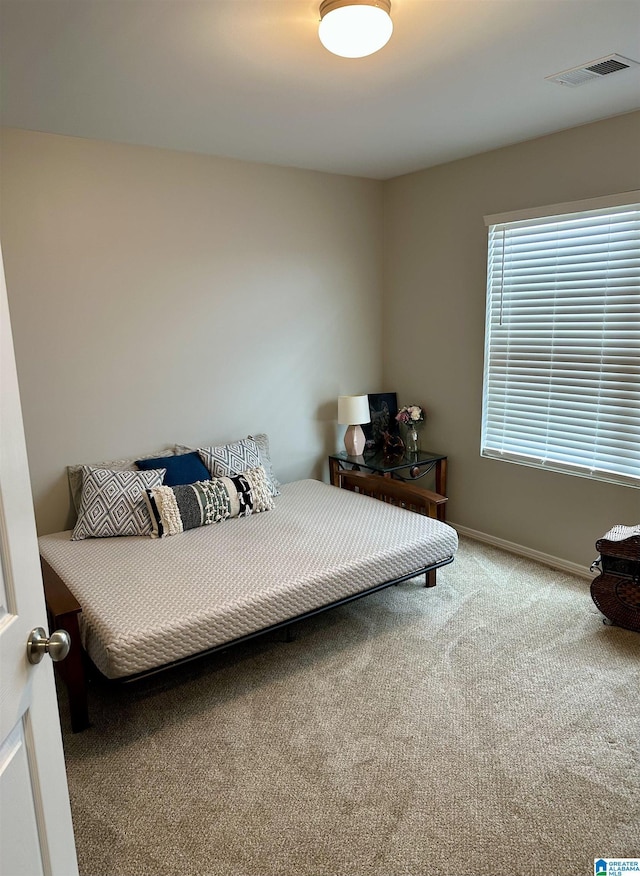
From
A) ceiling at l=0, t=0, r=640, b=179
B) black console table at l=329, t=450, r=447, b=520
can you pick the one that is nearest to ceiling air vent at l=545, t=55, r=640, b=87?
ceiling at l=0, t=0, r=640, b=179

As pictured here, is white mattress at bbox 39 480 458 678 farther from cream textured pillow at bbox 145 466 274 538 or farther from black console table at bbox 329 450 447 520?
black console table at bbox 329 450 447 520

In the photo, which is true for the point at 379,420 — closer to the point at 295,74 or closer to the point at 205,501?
the point at 205,501

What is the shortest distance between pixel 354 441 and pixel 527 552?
1.42 metres

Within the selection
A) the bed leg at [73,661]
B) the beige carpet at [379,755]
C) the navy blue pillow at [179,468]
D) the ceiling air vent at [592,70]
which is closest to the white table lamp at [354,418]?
the navy blue pillow at [179,468]

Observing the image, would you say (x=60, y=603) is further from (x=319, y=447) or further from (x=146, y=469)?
(x=319, y=447)

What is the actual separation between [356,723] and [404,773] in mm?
315

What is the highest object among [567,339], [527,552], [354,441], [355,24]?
[355,24]

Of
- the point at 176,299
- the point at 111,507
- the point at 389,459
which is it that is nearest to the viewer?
the point at 111,507

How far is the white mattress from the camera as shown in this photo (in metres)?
2.30

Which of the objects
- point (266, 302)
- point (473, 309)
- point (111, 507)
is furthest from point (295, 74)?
point (111, 507)

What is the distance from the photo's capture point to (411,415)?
4383 millimetres

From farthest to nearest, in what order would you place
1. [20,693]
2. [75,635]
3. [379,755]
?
[75,635] < [379,755] < [20,693]

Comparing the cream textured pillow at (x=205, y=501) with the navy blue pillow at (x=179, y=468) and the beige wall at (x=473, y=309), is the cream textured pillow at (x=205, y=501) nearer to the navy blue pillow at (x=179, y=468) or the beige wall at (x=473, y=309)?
the navy blue pillow at (x=179, y=468)

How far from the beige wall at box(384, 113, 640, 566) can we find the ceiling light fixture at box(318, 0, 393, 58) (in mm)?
1832
